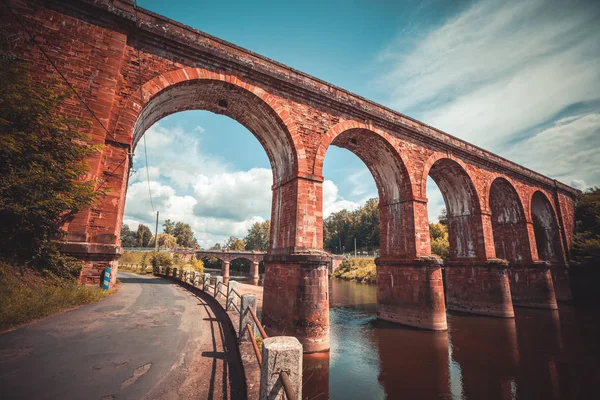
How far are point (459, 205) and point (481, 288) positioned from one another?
4551 mm

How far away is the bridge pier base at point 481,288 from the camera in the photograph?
43.9 feet

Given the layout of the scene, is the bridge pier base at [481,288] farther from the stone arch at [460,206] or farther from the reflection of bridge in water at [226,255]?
the reflection of bridge in water at [226,255]

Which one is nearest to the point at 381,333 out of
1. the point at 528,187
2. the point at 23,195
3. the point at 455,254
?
the point at 455,254

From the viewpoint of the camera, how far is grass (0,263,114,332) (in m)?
4.48

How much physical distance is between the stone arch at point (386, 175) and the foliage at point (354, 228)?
5157 centimetres

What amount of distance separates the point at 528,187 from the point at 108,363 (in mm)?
23516

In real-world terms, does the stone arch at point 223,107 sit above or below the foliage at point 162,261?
above

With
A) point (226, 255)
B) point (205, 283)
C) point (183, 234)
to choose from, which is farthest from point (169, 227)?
point (205, 283)

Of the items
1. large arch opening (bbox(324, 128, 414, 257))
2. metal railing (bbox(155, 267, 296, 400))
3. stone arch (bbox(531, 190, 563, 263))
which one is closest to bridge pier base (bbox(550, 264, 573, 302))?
stone arch (bbox(531, 190, 563, 263))

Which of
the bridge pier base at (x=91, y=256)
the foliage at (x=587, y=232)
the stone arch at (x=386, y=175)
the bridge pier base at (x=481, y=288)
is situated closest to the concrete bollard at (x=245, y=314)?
the bridge pier base at (x=91, y=256)

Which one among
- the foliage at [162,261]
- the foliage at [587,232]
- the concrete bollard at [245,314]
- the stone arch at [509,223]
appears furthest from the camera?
the foliage at [162,261]

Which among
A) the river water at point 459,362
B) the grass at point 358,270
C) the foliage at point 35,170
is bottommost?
the river water at point 459,362

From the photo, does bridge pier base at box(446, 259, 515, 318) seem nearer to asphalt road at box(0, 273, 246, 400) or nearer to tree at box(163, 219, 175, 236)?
asphalt road at box(0, 273, 246, 400)

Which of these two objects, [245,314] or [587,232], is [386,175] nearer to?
[245,314]
